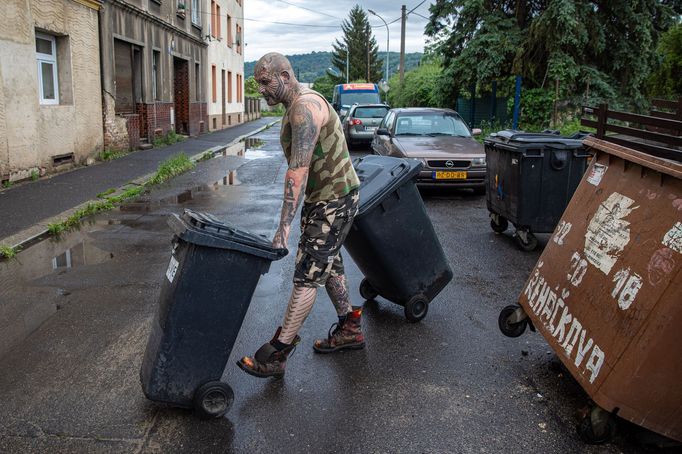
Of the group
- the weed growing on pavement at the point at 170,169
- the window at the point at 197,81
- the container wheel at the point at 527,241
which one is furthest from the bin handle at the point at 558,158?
the window at the point at 197,81

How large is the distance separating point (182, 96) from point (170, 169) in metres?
12.2

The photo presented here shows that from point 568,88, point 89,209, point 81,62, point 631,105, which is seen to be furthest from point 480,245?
point 631,105

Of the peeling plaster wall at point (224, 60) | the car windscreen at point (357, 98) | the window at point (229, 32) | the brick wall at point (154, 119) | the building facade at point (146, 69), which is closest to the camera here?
the building facade at point (146, 69)

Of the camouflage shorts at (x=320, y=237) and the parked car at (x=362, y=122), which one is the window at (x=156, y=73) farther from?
the camouflage shorts at (x=320, y=237)

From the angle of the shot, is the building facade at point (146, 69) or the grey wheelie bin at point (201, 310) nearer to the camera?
the grey wheelie bin at point (201, 310)

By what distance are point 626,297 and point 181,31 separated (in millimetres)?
22408

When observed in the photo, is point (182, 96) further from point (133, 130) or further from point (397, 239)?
point (397, 239)

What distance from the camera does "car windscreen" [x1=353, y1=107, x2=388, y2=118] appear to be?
20422mm

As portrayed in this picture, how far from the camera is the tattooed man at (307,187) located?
3303 millimetres

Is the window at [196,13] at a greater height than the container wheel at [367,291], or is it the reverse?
the window at [196,13]

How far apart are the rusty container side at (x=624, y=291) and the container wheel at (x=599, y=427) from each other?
110mm

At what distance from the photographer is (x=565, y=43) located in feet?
57.4

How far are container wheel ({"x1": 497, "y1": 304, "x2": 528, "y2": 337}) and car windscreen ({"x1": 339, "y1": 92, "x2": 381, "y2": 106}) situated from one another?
23450 millimetres

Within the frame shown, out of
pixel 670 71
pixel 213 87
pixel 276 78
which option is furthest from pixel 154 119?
pixel 670 71
